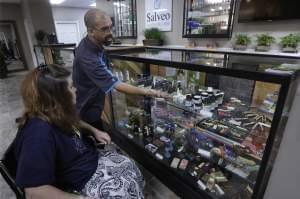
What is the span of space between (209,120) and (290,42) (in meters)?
1.76

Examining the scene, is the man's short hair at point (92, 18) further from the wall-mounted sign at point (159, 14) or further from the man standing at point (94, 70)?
the wall-mounted sign at point (159, 14)

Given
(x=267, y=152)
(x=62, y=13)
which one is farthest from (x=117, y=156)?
(x=62, y=13)

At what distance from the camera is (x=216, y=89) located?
61.2 inches

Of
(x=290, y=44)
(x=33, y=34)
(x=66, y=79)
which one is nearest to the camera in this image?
(x=66, y=79)

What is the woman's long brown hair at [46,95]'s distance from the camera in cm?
82

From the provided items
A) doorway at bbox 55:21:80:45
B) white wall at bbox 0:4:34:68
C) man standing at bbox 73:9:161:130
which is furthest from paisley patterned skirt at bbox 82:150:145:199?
doorway at bbox 55:21:80:45

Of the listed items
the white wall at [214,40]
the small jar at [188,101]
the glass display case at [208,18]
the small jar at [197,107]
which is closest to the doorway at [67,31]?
the white wall at [214,40]

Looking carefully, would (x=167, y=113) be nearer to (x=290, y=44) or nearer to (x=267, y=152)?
(x=267, y=152)

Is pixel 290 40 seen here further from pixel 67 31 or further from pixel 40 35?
pixel 67 31

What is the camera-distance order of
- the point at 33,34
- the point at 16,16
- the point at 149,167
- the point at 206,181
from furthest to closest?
the point at 16,16, the point at 33,34, the point at 149,167, the point at 206,181

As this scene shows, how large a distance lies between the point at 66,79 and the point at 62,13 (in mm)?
10864

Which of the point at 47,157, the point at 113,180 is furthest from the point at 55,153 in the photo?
the point at 113,180

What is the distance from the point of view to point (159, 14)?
375 centimetres

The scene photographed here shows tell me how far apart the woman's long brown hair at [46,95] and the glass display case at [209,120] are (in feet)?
2.28
